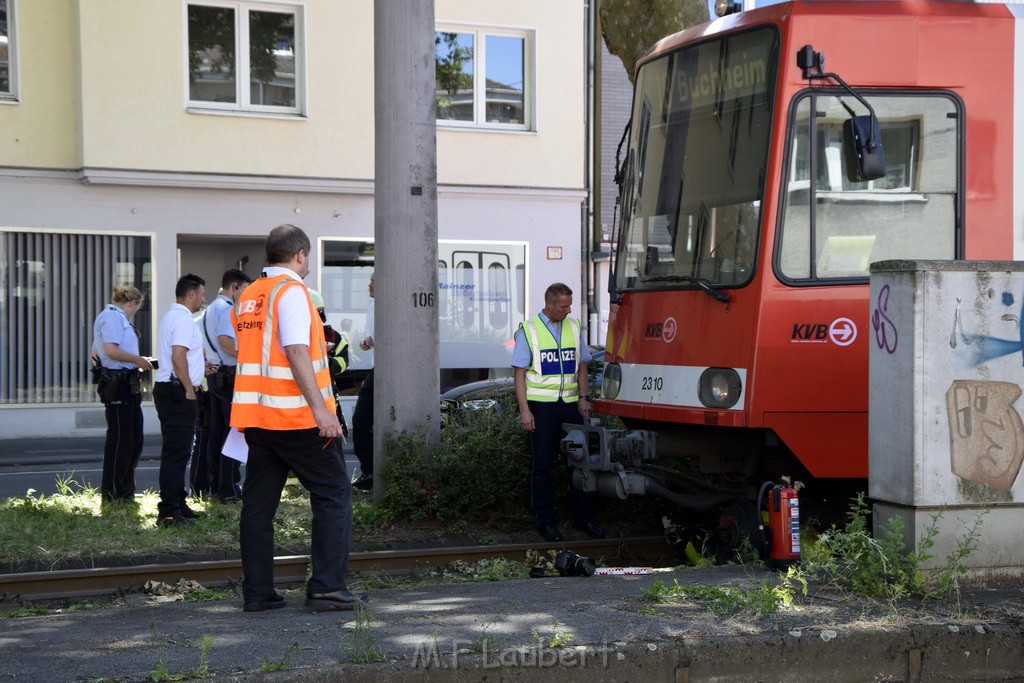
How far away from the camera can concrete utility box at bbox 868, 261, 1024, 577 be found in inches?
238

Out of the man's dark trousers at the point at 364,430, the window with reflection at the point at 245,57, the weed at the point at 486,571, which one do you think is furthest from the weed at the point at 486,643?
the window with reflection at the point at 245,57

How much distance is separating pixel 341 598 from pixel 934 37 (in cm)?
463

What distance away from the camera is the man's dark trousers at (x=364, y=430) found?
36.0 feet

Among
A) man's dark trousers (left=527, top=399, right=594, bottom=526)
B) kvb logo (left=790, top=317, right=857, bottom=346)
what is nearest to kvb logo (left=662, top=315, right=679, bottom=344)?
kvb logo (left=790, top=317, right=857, bottom=346)

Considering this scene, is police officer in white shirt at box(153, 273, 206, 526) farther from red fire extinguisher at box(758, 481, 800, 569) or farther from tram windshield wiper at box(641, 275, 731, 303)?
red fire extinguisher at box(758, 481, 800, 569)

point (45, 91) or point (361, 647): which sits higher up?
point (45, 91)

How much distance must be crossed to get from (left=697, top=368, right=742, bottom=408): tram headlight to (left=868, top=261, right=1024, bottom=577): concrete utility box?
1.07 meters

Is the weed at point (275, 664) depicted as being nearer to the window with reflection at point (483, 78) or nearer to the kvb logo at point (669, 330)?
the kvb logo at point (669, 330)

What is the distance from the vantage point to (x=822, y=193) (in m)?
7.23

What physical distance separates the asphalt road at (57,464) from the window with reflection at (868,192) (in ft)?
22.7

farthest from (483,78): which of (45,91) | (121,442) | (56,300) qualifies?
(121,442)

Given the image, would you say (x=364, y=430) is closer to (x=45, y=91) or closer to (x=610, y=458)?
(x=610, y=458)

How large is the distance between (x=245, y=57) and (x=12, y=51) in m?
3.08

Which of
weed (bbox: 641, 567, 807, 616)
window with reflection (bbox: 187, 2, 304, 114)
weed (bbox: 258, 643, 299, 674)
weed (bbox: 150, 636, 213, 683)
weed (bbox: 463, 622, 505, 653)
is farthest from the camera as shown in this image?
window with reflection (bbox: 187, 2, 304, 114)
